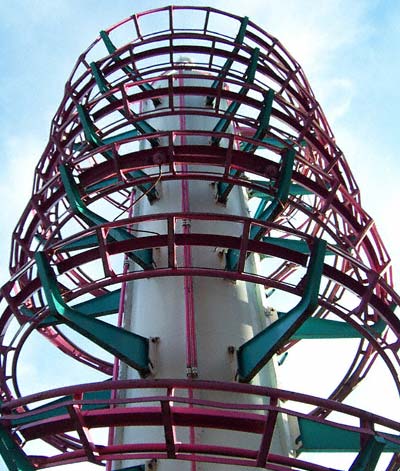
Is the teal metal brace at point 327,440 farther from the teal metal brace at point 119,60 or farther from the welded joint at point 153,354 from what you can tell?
the teal metal brace at point 119,60

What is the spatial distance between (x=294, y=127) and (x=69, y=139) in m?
6.06

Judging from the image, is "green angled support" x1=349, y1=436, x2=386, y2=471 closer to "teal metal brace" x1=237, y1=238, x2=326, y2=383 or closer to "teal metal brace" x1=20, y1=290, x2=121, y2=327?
"teal metal brace" x1=237, y1=238, x2=326, y2=383

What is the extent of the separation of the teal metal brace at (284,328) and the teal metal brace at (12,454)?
3816mm

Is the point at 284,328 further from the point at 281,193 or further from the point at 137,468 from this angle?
the point at 281,193

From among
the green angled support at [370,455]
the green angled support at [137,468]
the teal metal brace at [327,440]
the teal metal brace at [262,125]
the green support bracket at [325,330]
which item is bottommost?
the green angled support at [370,455]

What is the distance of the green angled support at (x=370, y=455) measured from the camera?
25.4ft

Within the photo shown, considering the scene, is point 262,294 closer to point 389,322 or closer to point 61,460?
point 389,322

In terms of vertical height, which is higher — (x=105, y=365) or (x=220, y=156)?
(x=220, y=156)

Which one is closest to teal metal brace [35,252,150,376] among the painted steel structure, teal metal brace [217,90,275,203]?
the painted steel structure

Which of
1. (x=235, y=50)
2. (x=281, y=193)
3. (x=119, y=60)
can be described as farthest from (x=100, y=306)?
(x=235, y=50)

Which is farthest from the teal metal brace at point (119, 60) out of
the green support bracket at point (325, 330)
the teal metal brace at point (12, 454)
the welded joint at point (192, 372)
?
the teal metal brace at point (12, 454)

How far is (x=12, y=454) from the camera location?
8414 millimetres

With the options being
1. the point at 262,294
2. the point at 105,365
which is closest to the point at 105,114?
the point at 262,294

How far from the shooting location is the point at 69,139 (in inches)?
637
